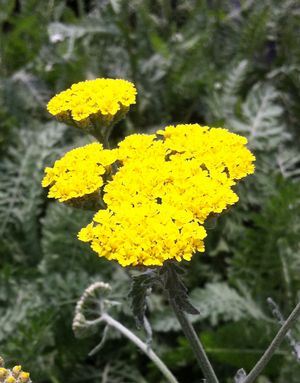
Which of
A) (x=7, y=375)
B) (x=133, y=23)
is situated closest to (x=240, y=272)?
(x=7, y=375)

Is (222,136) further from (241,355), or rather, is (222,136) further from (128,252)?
(241,355)

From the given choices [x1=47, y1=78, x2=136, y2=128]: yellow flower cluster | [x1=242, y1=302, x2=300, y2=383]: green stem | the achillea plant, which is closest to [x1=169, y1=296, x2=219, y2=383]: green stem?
the achillea plant

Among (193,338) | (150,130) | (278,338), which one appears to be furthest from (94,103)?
(150,130)

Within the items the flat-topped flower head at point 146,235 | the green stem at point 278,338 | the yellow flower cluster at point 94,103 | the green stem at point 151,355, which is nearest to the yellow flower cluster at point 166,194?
the flat-topped flower head at point 146,235

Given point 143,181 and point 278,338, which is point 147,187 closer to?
point 143,181

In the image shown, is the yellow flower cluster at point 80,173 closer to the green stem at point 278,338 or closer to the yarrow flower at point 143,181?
the yarrow flower at point 143,181
